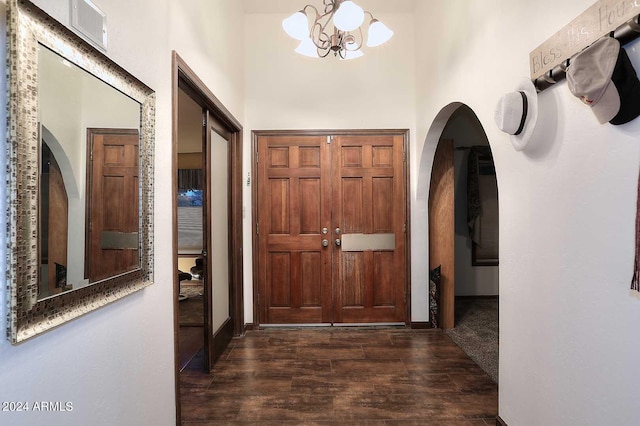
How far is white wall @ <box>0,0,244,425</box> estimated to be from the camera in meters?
0.90

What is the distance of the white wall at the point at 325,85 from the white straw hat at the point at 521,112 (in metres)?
2.05

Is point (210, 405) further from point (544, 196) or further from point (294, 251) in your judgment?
point (544, 196)

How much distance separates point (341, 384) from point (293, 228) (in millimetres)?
1656

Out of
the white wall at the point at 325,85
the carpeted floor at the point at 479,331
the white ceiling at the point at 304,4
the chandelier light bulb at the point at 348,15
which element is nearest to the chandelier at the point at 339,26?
the chandelier light bulb at the point at 348,15

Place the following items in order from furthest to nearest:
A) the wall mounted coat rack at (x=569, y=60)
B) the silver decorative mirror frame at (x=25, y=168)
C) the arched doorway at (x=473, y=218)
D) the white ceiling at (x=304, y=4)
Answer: the arched doorway at (x=473, y=218)
the white ceiling at (x=304, y=4)
the wall mounted coat rack at (x=569, y=60)
the silver decorative mirror frame at (x=25, y=168)

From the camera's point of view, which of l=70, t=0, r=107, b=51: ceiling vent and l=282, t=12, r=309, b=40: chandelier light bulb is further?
A: l=282, t=12, r=309, b=40: chandelier light bulb

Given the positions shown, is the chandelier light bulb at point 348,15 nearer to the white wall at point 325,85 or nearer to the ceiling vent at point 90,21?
the ceiling vent at point 90,21

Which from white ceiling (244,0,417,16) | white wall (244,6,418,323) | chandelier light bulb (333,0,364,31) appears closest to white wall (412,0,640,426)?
chandelier light bulb (333,0,364,31)

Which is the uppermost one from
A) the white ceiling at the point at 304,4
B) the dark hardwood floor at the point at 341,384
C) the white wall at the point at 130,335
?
the white ceiling at the point at 304,4

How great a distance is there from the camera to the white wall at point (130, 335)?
0.90 metres

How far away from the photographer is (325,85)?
140 inches

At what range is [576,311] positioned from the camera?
51.1 inches

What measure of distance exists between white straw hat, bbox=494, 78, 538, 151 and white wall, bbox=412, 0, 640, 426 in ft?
0.16

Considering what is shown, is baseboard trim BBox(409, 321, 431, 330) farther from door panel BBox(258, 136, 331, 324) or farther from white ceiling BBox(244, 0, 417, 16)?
white ceiling BBox(244, 0, 417, 16)
